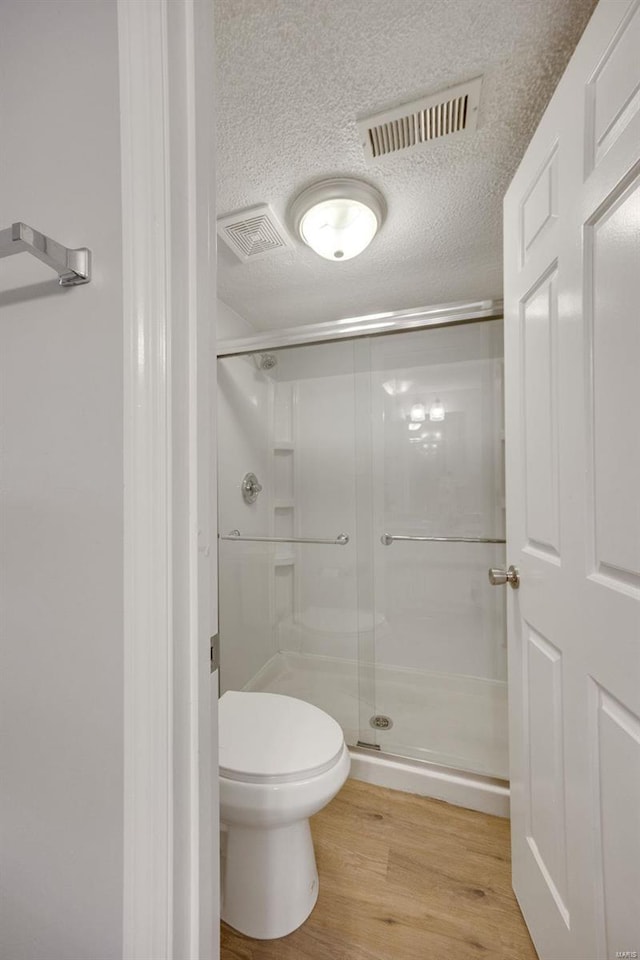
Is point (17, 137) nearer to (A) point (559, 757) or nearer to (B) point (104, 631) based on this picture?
(B) point (104, 631)

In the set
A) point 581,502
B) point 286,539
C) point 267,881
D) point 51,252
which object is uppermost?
point 51,252

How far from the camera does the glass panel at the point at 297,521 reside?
6.26 ft

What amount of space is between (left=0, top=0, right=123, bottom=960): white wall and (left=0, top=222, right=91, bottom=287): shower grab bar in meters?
0.02

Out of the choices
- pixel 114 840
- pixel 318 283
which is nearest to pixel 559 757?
pixel 114 840

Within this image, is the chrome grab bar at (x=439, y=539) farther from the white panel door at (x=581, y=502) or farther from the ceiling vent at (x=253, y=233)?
the ceiling vent at (x=253, y=233)

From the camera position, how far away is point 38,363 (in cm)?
50

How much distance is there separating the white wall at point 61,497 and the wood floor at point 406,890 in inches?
29.8

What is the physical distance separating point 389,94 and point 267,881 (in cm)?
201

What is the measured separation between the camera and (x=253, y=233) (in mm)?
1357

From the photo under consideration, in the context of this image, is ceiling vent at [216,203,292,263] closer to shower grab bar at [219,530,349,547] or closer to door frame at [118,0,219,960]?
door frame at [118,0,219,960]

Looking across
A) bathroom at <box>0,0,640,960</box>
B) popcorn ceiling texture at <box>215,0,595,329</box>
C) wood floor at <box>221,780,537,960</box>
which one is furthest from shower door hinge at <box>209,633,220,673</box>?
popcorn ceiling texture at <box>215,0,595,329</box>

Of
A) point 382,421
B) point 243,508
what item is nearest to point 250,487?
point 243,508

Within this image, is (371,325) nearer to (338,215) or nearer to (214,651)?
(338,215)

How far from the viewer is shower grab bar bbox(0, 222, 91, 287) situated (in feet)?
1.30
